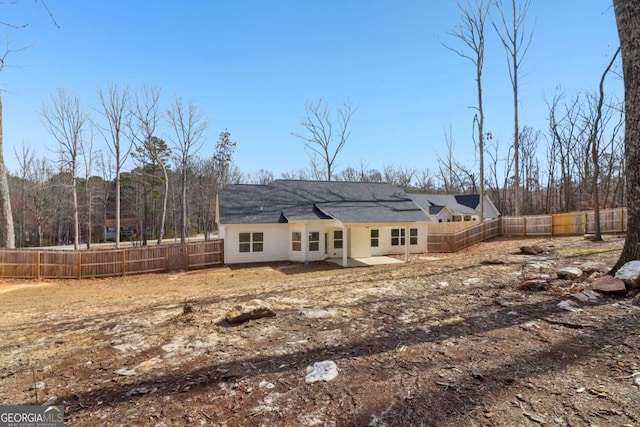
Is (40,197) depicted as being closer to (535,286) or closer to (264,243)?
(264,243)

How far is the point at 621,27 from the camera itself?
557cm

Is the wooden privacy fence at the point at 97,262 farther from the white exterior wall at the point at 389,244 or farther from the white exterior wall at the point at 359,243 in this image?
the white exterior wall at the point at 389,244

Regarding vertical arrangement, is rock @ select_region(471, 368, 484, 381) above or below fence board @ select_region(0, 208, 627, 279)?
above

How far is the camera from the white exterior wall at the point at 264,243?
16047 millimetres

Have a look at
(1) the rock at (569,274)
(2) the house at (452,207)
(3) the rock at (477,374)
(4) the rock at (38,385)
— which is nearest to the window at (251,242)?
(1) the rock at (569,274)

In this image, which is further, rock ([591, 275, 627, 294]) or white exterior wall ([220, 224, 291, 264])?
white exterior wall ([220, 224, 291, 264])

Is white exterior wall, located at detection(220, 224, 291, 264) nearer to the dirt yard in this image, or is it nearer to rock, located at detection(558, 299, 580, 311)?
the dirt yard

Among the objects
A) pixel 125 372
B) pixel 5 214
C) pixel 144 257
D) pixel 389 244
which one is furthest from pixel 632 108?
pixel 5 214

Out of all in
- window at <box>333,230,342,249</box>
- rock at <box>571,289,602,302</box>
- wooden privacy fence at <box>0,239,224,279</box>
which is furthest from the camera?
window at <box>333,230,342,249</box>

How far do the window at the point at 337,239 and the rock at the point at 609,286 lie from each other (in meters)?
12.5

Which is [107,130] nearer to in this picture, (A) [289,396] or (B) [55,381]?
(B) [55,381]

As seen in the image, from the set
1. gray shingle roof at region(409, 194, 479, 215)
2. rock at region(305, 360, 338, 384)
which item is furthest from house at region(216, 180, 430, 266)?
gray shingle roof at region(409, 194, 479, 215)

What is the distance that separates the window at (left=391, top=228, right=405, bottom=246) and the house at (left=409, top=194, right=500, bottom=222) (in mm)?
13280

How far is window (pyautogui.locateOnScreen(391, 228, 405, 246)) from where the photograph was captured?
59.3 feet
